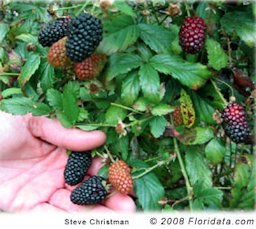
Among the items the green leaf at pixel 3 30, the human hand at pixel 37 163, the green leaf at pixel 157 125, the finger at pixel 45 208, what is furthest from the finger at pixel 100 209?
the green leaf at pixel 3 30

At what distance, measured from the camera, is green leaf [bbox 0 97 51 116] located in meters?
1.20

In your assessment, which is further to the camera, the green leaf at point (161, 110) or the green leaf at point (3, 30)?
the green leaf at point (3, 30)

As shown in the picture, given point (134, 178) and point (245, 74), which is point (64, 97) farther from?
point (245, 74)

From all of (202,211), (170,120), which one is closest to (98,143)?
(170,120)

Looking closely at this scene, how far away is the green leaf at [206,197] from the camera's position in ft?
3.38

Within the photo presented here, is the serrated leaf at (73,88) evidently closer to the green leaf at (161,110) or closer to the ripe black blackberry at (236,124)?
the green leaf at (161,110)

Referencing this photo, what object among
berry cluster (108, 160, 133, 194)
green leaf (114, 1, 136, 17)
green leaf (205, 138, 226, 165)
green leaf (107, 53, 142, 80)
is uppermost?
green leaf (114, 1, 136, 17)

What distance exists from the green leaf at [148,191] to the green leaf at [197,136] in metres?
0.12

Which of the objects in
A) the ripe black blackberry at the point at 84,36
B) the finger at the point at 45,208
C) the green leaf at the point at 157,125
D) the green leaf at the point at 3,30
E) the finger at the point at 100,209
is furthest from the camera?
the green leaf at the point at 3,30

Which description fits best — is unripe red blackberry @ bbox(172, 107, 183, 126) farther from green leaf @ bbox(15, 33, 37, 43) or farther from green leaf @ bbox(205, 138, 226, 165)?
green leaf @ bbox(15, 33, 37, 43)

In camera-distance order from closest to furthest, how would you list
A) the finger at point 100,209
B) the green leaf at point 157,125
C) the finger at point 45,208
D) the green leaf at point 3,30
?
the green leaf at point 157,125 → the finger at point 100,209 → the finger at point 45,208 → the green leaf at point 3,30

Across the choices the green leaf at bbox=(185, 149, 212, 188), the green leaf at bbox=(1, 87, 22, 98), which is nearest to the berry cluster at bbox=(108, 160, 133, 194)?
the green leaf at bbox=(185, 149, 212, 188)

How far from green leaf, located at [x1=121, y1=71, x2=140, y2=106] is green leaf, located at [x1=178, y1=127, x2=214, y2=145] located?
5.6 inches

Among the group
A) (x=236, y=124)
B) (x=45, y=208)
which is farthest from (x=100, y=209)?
(x=236, y=124)
